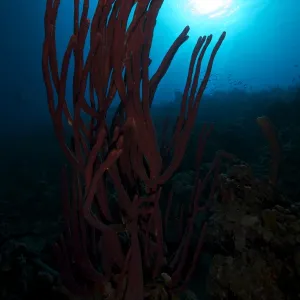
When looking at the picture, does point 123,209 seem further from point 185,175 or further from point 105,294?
point 185,175

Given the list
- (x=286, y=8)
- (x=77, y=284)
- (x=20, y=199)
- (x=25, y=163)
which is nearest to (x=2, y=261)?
(x=77, y=284)

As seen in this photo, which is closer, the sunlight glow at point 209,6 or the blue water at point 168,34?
the blue water at point 168,34

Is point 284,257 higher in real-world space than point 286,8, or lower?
lower

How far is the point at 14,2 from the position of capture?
3669 centimetres

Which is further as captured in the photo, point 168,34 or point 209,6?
point 168,34

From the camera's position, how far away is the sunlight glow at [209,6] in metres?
43.3

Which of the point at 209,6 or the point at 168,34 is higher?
the point at 168,34

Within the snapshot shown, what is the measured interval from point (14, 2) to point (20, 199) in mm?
37973

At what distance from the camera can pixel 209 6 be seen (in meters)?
45.6

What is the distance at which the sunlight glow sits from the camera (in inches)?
1704

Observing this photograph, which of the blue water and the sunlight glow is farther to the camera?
the sunlight glow

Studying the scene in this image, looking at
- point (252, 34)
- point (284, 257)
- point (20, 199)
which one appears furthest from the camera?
point (252, 34)

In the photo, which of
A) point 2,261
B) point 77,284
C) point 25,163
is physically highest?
point 77,284

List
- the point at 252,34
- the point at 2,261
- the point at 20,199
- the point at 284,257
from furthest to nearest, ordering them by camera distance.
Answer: the point at 252,34, the point at 20,199, the point at 2,261, the point at 284,257
